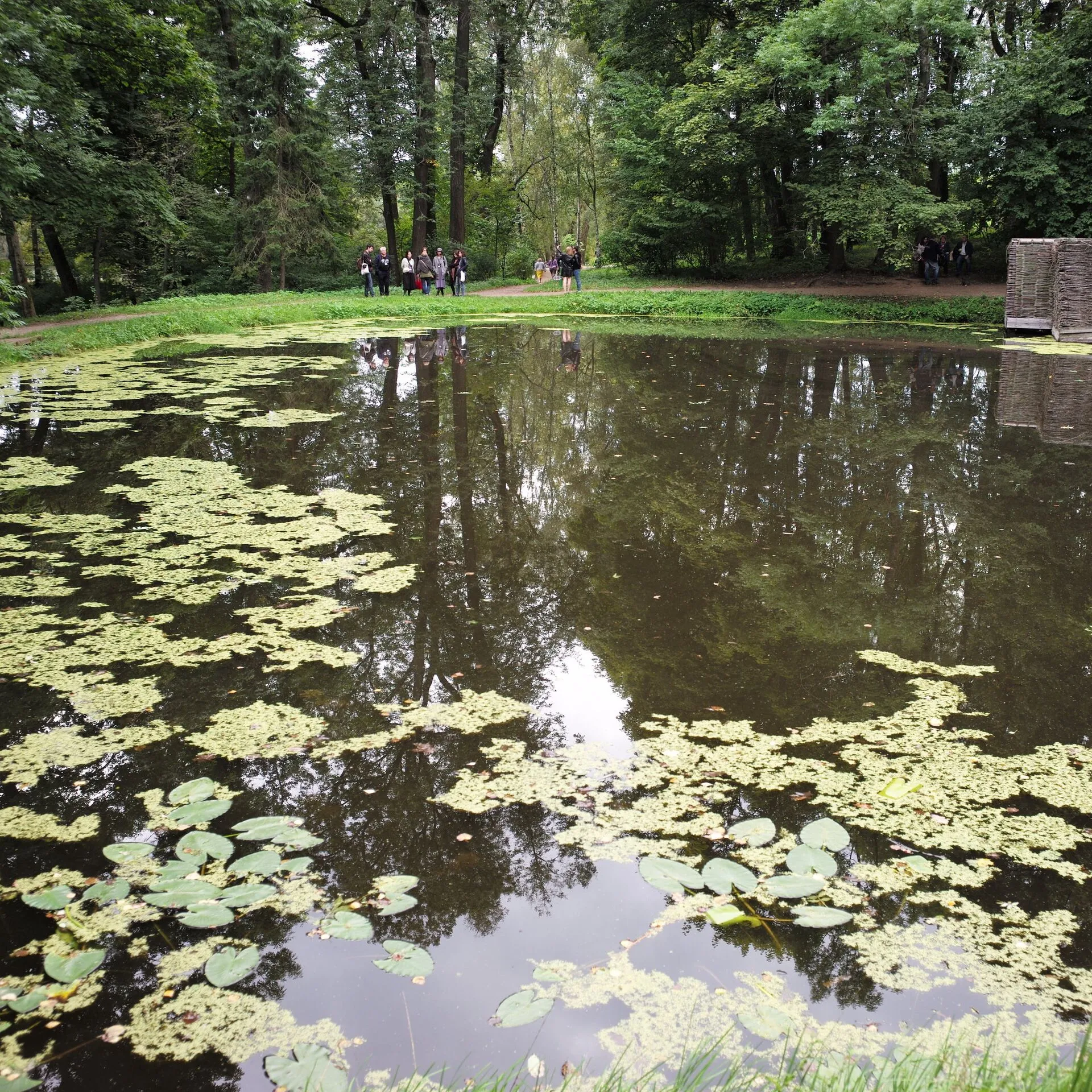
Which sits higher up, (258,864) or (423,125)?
(423,125)

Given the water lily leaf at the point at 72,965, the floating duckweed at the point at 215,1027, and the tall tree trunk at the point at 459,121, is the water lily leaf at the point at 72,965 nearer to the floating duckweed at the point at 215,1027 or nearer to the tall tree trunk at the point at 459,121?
the floating duckweed at the point at 215,1027

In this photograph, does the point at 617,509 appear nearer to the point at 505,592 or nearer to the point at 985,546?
the point at 505,592

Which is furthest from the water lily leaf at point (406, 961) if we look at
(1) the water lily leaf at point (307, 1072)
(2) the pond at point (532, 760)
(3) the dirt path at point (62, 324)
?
(3) the dirt path at point (62, 324)

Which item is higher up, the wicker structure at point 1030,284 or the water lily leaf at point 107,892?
the wicker structure at point 1030,284

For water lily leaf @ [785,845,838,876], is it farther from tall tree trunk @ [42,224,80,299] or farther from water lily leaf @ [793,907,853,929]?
tall tree trunk @ [42,224,80,299]

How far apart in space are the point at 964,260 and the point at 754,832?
28.5 metres

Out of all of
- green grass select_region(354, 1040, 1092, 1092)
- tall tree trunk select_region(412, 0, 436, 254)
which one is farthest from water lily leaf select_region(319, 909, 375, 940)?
tall tree trunk select_region(412, 0, 436, 254)

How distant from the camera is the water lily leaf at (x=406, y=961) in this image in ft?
8.23

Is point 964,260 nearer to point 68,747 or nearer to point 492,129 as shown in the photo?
point 492,129

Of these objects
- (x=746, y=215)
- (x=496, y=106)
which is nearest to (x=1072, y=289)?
(x=746, y=215)

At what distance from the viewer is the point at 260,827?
10.0 feet

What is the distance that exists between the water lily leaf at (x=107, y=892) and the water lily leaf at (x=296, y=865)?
47 cm

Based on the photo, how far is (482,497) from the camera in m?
7.31

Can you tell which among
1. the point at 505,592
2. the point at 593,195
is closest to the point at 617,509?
the point at 505,592
